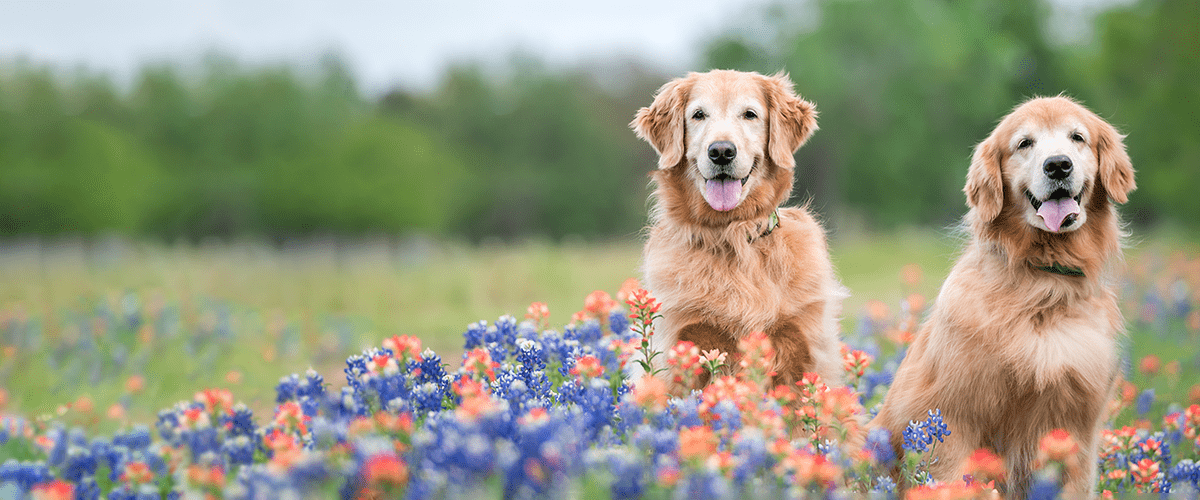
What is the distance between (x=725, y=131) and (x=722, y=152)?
13cm

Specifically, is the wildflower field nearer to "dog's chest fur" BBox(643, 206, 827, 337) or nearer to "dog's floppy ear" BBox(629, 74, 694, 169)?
"dog's chest fur" BBox(643, 206, 827, 337)

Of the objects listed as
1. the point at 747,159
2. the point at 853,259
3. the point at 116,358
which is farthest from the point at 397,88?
the point at 747,159

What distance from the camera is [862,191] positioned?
3092 cm

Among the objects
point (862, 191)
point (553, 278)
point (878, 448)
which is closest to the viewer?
point (878, 448)

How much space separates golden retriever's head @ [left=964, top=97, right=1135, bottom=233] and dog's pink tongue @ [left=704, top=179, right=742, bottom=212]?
1.02 metres

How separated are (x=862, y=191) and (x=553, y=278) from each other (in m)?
22.0

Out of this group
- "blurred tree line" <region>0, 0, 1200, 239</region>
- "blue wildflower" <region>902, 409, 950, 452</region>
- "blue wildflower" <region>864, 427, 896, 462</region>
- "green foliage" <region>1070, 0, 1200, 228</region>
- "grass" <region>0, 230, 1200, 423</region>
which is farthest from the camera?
"blurred tree line" <region>0, 0, 1200, 239</region>

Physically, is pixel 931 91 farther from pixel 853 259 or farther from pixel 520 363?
pixel 520 363

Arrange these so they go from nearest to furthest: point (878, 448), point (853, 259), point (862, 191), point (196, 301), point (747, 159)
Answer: point (878, 448)
point (747, 159)
point (196, 301)
point (853, 259)
point (862, 191)

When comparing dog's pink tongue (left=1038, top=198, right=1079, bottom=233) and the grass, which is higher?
dog's pink tongue (left=1038, top=198, right=1079, bottom=233)

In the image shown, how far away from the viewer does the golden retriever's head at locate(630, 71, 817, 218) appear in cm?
366

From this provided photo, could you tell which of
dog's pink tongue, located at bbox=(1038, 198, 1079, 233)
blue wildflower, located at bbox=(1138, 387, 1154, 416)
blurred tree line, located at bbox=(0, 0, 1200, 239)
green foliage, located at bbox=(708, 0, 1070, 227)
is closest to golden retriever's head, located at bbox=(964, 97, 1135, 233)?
dog's pink tongue, located at bbox=(1038, 198, 1079, 233)

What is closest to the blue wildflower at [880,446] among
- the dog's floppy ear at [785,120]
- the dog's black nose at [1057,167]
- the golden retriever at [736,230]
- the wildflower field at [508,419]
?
the wildflower field at [508,419]

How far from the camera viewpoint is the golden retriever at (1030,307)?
3.15 meters
